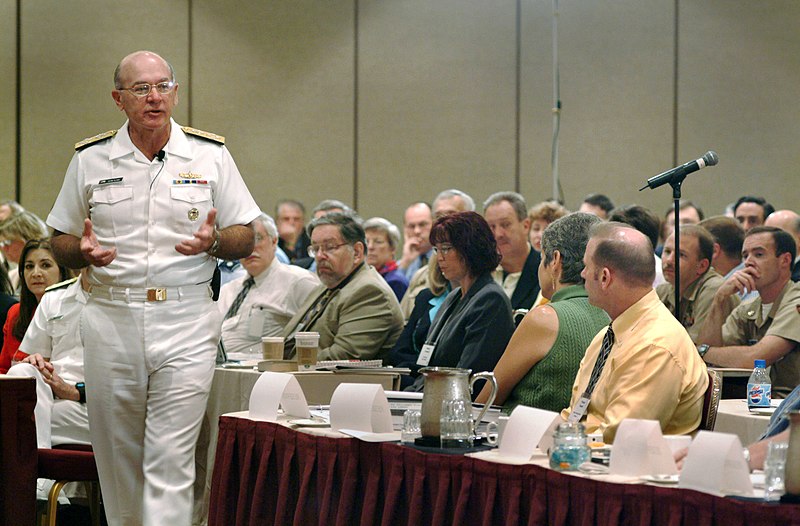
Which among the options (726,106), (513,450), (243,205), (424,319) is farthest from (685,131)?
(513,450)

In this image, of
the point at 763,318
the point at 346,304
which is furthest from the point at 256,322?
the point at 763,318

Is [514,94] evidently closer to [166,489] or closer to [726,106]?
[726,106]

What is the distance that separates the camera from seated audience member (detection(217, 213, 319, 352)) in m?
5.59

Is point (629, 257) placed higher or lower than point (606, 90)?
lower

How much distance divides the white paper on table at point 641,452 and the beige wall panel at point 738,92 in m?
7.05

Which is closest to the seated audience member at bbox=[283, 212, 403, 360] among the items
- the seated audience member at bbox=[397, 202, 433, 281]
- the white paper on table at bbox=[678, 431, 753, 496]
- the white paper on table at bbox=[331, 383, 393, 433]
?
the seated audience member at bbox=[397, 202, 433, 281]

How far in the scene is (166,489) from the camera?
3188 millimetres

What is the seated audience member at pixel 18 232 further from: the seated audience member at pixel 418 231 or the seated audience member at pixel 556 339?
the seated audience member at pixel 556 339

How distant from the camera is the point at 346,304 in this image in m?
5.00

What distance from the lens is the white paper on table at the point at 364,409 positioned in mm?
2627

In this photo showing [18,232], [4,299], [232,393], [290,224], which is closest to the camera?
[232,393]

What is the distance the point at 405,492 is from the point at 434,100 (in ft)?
22.2

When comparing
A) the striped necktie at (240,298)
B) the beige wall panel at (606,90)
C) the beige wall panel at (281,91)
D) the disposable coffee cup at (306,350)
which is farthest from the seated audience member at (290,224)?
the disposable coffee cup at (306,350)

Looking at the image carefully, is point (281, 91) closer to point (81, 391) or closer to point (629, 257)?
point (81, 391)
